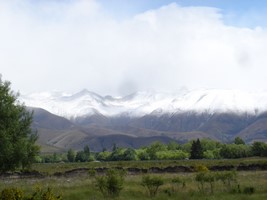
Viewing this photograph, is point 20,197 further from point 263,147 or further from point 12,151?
point 263,147

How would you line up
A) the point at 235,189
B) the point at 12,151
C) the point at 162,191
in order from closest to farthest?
1. the point at 12,151
2. the point at 235,189
3. the point at 162,191

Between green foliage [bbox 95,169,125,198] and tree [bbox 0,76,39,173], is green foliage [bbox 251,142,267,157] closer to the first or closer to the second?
green foliage [bbox 95,169,125,198]

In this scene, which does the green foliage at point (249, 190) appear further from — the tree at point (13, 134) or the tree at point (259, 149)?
the tree at point (259, 149)

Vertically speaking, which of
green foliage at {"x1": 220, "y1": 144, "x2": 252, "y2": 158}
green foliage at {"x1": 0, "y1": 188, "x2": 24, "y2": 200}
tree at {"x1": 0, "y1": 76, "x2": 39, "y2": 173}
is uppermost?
green foliage at {"x1": 220, "y1": 144, "x2": 252, "y2": 158}

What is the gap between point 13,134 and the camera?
40781 mm

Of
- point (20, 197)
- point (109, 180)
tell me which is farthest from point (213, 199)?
point (20, 197)

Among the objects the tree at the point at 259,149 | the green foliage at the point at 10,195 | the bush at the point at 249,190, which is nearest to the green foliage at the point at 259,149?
the tree at the point at 259,149

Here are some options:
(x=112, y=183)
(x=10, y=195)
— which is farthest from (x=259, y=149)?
(x=10, y=195)

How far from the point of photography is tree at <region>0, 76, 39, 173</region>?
128 feet

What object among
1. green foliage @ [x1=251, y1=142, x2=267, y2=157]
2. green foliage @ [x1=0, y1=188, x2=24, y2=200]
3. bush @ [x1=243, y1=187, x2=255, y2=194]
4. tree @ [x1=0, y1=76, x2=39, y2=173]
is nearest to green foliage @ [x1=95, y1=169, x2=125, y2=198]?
tree @ [x1=0, y1=76, x2=39, y2=173]

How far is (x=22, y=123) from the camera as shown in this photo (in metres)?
42.7

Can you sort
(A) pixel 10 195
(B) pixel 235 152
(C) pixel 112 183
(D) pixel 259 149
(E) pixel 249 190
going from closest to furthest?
1. (A) pixel 10 195
2. (C) pixel 112 183
3. (E) pixel 249 190
4. (D) pixel 259 149
5. (B) pixel 235 152

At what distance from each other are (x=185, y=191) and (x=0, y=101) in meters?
20.8

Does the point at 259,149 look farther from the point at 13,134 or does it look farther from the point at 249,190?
the point at 13,134
